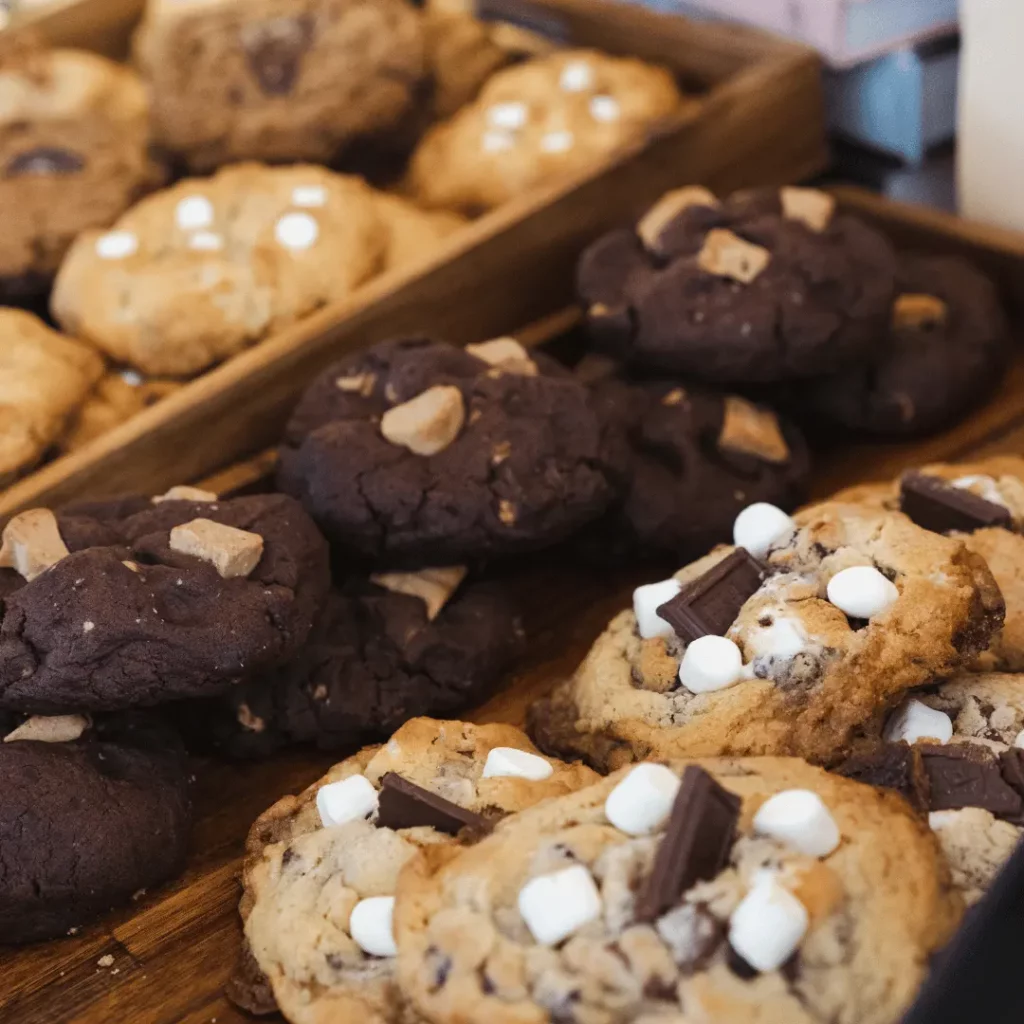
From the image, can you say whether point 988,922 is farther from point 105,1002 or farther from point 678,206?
point 678,206

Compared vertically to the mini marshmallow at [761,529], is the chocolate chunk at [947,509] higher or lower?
lower

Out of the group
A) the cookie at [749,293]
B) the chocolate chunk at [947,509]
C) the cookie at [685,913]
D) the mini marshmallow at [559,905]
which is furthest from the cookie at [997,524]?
the mini marshmallow at [559,905]

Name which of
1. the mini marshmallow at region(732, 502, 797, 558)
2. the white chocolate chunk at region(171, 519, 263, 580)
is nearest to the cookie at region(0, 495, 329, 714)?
the white chocolate chunk at region(171, 519, 263, 580)

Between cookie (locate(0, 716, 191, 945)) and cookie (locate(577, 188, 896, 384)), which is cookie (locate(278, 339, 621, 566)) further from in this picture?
cookie (locate(0, 716, 191, 945))

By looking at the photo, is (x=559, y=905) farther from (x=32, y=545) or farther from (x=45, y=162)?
(x=45, y=162)

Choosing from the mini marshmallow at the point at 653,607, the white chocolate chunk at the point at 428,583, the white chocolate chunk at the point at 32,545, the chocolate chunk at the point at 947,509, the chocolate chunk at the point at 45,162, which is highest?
the chocolate chunk at the point at 45,162

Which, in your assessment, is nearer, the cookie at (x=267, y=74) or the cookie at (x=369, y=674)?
the cookie at (x=369, y=674)

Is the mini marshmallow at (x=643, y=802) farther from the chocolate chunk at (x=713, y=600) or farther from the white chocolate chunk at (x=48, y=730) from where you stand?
the white chocolate chunk at (x=48, y=730)
